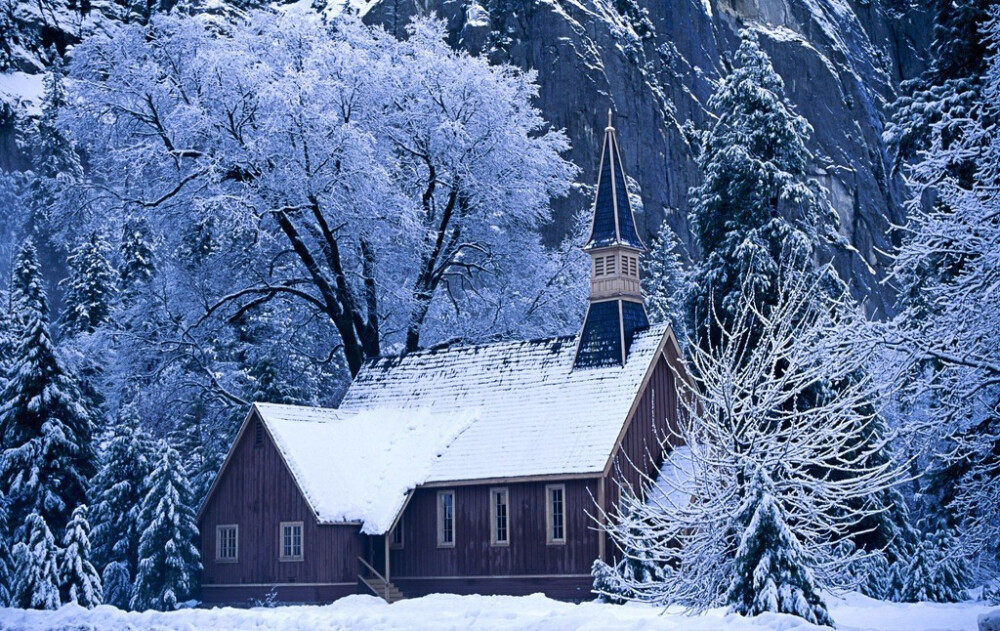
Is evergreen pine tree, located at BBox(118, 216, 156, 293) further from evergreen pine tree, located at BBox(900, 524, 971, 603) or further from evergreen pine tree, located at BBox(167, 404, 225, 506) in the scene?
evergreen pine tree, located at BBox(900, 524, 971, 603)

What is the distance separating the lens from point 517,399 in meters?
38.0

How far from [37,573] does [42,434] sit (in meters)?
4.40

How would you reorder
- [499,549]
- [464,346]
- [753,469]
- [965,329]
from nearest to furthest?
[753,469] < [965,329] < [499,549] < [464,346]

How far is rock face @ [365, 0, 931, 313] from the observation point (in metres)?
97.9

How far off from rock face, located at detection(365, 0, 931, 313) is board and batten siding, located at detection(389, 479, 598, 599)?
5674cm

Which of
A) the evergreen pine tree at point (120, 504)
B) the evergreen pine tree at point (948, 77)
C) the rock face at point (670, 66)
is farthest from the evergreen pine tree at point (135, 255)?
the rock face at point (670, 66)

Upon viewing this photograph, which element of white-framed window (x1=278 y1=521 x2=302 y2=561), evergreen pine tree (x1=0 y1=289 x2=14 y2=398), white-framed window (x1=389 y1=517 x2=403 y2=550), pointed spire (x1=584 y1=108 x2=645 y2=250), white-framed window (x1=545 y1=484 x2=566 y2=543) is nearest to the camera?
white-framed window (x1=545 y1=484 x2=566 y2=543)

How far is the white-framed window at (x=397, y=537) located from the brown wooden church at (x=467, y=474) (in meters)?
0.04

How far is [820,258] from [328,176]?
68.2 m

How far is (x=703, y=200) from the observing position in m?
40.0

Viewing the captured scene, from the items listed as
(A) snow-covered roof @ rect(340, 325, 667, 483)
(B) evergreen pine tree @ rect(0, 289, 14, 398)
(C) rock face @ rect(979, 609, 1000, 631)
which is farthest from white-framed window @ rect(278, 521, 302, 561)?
(C) rock face @ rect(979, 609, 1000, 631)

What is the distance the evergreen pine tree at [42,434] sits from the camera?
33062mm

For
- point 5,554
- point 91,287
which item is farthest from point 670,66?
point 5,554

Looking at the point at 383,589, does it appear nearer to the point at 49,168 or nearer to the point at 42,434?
the point at 42,434
